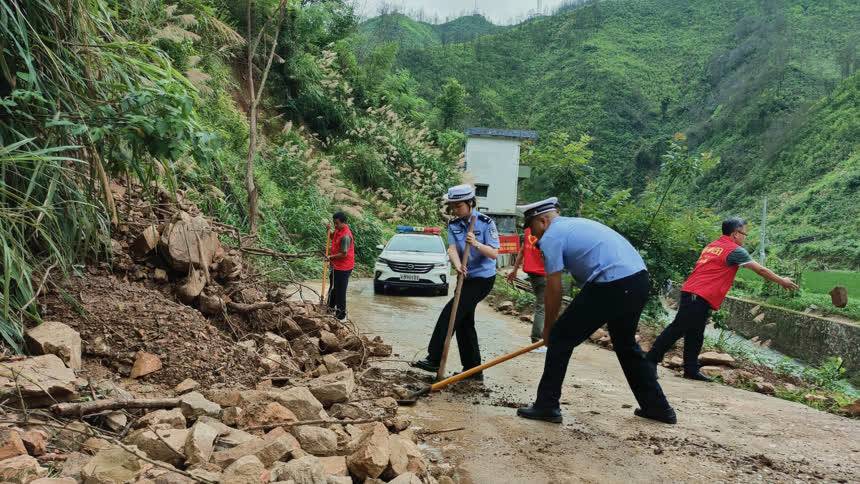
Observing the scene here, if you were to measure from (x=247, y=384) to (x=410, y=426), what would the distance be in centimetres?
122

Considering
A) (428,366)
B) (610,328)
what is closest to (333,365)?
(428,366)

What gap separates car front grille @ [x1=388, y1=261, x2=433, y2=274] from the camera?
12602mm

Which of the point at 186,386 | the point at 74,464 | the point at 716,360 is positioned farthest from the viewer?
the point at 716,360

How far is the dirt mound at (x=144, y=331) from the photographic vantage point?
400 cm

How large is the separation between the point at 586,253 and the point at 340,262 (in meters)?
4.31

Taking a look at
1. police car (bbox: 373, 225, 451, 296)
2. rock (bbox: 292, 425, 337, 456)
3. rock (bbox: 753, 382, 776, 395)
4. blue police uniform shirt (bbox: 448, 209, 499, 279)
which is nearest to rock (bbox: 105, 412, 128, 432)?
rock (bbox: 292, 425, 337, 456)

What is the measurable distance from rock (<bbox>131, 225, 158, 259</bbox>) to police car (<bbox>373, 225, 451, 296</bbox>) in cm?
757

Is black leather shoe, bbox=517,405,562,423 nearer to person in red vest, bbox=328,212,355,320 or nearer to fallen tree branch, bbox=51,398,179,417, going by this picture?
fallen tree branch, bbox=51,398,179,417

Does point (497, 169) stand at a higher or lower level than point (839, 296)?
higher

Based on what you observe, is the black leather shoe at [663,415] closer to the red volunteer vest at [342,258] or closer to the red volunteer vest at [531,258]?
the red volunteer vest at [531,258]

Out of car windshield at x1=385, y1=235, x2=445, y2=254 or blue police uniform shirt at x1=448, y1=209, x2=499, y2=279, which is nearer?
blue police uniform shirt at x1=448, y1=209, x2=499, y2=279

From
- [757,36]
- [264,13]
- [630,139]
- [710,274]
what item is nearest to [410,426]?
[710,274]

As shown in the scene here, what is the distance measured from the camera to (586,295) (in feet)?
13.6

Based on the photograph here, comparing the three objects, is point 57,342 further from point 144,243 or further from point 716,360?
point 716,360
